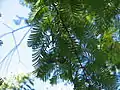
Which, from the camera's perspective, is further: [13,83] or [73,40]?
[13,83]

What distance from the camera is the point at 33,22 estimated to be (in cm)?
106

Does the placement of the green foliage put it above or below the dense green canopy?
above

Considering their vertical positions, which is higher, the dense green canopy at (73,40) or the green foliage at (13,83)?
the green foliage at (13,83)

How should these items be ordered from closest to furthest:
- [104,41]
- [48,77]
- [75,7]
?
[75,7] < [48,77] < [104,41]

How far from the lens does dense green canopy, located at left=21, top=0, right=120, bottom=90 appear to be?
0.98 m

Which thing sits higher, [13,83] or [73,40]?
[13,83]

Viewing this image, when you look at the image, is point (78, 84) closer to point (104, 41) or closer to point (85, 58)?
point (85, 58)

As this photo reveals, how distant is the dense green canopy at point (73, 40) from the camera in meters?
0.98

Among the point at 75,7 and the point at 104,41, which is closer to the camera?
the point at 75,7

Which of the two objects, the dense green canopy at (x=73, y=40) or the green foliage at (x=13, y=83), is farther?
the green foliage at (x=13, y=83)

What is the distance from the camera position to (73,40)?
100cm

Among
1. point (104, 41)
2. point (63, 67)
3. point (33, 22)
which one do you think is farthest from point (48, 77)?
point (104, 41)

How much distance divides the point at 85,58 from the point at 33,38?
0.17 metres

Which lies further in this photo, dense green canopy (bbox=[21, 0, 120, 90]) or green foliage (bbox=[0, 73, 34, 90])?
green foliage (bbox=[0, 73, 34, 90])
